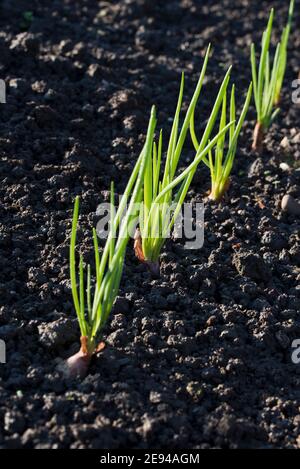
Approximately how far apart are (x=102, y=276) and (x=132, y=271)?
44 centimetres

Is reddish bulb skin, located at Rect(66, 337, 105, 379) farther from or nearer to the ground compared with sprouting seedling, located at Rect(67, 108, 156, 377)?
nearer to the ground

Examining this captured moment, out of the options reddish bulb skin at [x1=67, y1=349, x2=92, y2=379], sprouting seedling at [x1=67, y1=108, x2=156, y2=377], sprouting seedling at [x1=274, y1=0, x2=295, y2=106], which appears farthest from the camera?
sprouting seedling at [x1=274, y1=0, x2=295, y2=106]

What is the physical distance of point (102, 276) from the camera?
6.25 ft

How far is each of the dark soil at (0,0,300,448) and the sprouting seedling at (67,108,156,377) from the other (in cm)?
6

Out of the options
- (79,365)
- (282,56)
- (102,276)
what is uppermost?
(282,56)

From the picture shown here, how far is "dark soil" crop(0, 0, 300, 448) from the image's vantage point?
189cm

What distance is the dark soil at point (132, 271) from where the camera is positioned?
6.19ft

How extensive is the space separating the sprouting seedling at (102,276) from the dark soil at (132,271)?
0.19ft

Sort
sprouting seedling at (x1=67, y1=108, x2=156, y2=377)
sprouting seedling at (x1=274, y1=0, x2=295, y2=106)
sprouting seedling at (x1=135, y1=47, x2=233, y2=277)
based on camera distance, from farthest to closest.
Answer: sprouting seedling at (x1=274, y1=0, x2=295, y2=106) < sprouting seedling at (x1=135, y1=47, x2=233, y2=277) < sprouting seedling at (x1=67, y1=108, x2=156, y2=377)

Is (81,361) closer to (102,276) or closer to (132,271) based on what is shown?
(102,276)

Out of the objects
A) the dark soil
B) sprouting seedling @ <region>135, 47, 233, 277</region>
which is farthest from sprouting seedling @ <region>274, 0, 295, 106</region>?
sprouting seedling @ <region>135, 47, 233, 277</region>

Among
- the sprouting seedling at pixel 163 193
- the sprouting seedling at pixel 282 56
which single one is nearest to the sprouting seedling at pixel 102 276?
the sprouting seedling at pixel 163 193

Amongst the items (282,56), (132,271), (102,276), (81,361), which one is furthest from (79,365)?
(282,56)

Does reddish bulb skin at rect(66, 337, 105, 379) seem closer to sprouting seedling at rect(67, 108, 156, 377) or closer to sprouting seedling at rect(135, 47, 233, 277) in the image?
sprouting seedling at rect(67, 108, 156, 377)
